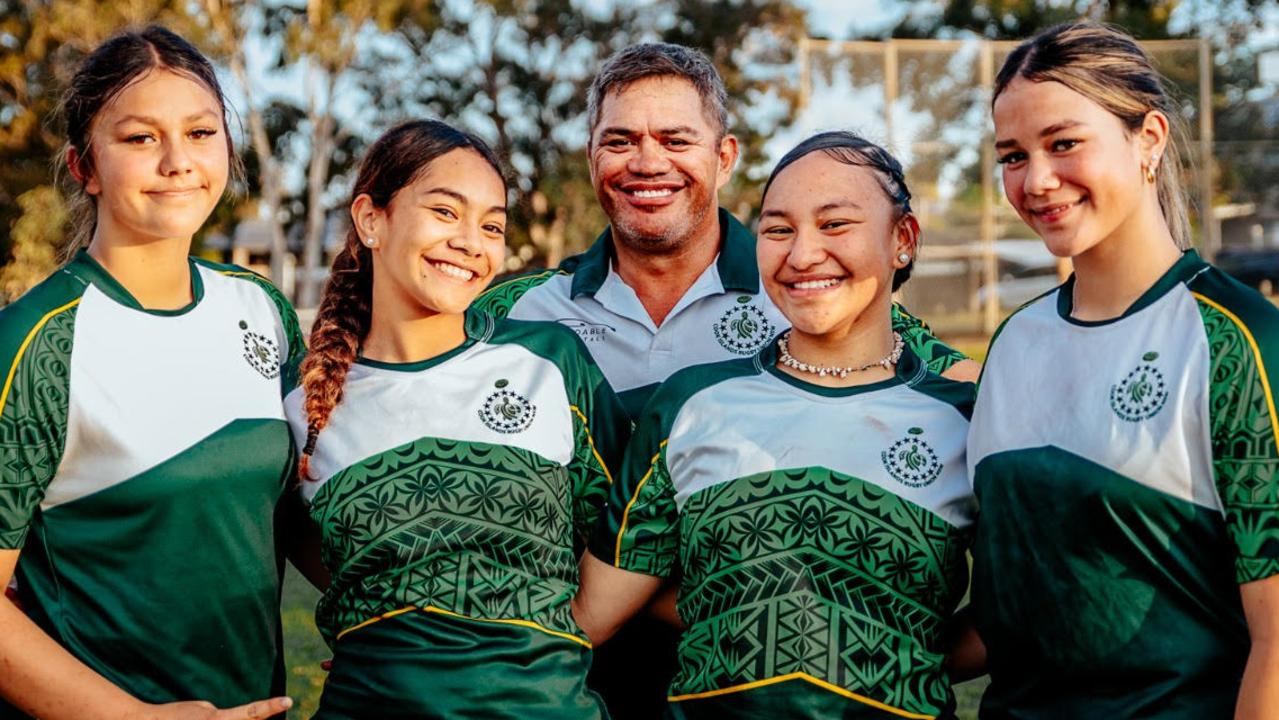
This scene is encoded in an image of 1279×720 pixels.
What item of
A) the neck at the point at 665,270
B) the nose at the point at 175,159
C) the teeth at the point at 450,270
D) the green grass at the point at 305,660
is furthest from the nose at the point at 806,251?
the green grass at the point at 305,660

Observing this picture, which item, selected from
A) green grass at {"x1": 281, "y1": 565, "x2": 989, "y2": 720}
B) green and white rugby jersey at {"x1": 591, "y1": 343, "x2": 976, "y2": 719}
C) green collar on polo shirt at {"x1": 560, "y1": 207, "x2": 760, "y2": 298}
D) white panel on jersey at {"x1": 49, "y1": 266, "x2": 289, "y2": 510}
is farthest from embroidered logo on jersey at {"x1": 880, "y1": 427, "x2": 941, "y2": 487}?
green grass at {"x1": 281, "y1": 565, "x2": 989, "y2": 720}

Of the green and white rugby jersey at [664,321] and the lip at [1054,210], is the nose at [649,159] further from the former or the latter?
the lip at [1054,210]

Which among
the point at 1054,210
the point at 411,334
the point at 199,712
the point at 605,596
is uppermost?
the point at 1054,210

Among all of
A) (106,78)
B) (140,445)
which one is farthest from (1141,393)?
(106,78)

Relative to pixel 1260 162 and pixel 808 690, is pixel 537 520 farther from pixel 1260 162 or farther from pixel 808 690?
pixel 1260 162

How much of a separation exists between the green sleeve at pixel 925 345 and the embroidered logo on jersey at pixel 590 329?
916 millimetres

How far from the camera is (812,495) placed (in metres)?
2.96

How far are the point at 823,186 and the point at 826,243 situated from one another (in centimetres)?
14

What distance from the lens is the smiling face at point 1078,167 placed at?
269 centimetres

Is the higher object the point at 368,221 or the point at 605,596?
the point at 368,221

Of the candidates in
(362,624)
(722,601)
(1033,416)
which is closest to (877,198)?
(1033,416)

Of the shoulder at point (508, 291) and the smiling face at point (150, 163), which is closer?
the smiling face at point (150, 163)

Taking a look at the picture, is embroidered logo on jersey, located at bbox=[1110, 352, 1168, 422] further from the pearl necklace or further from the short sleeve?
the short sleeve

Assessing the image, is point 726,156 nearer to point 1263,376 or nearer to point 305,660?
point 1263,376
